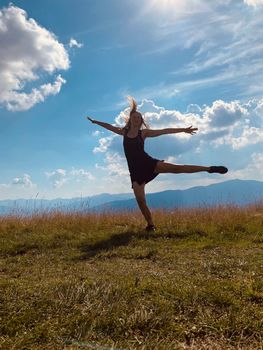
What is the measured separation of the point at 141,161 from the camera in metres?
9.91

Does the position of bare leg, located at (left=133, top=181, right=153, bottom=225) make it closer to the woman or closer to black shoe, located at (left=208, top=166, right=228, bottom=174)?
the woman

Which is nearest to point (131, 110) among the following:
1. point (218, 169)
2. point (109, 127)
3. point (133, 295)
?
point (109, 127)

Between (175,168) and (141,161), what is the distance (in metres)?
0.85

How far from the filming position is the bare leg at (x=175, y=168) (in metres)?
9.70

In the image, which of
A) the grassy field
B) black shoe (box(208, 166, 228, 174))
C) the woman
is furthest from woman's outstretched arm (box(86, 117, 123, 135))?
the grassy field

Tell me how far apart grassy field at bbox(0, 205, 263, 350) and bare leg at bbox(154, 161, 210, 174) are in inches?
78.0

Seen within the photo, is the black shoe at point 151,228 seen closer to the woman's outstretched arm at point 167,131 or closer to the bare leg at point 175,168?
the bare leg at point 175,168

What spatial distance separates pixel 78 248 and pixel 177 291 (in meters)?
4.11

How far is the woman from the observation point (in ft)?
32.2

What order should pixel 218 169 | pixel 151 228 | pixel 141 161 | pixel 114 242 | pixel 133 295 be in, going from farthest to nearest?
pixel 141 161 → pixel 151 228 → pixel 218 169 → pixel 114 242 → pixel 133 295

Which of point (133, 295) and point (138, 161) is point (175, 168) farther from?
point (133, 295)

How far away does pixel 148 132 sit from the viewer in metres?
10.1

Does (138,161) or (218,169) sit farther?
(138,161)

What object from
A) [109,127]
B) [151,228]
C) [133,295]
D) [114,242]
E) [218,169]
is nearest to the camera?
[133,295]
